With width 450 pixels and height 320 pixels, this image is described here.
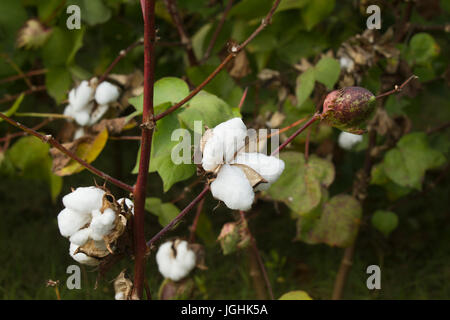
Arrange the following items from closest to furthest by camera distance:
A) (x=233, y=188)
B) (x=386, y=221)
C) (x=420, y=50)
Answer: (x=233, y=188), (x=420, y=50), (x=386, y=221)

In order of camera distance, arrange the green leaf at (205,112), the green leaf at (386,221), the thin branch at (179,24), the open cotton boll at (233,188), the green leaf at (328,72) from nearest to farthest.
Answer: the open cotton boll at (233,188)
the green leaf at (205,112)
the green leaf at (328,72)
the thin branch at (179,24)
the green leaf at (386,221)

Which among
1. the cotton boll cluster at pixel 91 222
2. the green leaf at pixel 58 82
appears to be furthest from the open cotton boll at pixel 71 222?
the green leaf at pixel 58 82

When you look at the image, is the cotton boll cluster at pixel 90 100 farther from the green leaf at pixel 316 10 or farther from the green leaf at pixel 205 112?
the green leaf at pixel 316 10

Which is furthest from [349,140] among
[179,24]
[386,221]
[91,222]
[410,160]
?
[91,222]

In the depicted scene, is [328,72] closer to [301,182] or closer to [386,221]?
[301,182]

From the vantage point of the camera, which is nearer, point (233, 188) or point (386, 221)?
point (233, 188)

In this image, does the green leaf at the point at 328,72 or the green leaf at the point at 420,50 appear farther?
the green leaf at the point at 420,50
